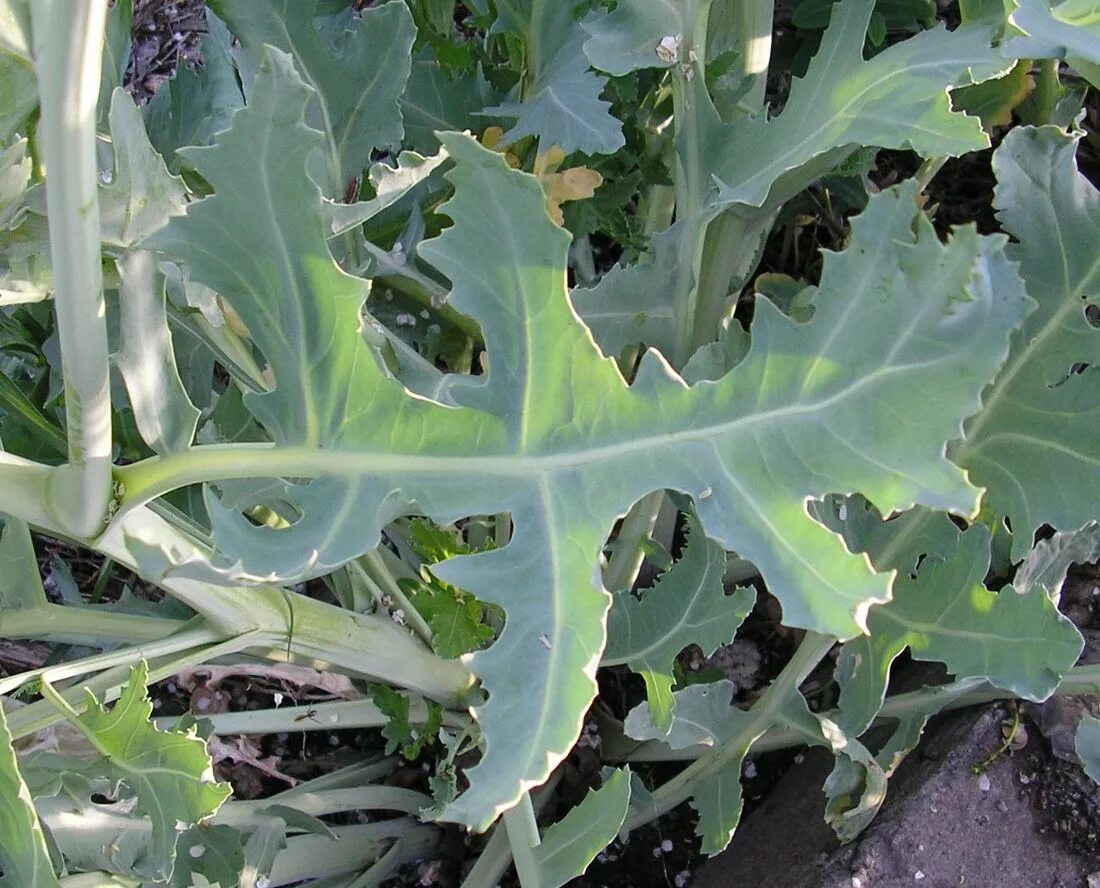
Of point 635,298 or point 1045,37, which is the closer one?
point 1045,37

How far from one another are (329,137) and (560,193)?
0.19m

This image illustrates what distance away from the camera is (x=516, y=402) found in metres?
0.59

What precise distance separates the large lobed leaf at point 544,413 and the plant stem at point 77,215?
40 millimetres

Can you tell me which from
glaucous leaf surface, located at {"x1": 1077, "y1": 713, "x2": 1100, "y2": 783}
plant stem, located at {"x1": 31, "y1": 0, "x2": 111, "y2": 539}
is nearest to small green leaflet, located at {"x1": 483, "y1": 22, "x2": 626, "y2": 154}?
plant stem, located at {"x1": 31, "y1": 0, "x2": 111, "y2": 539}

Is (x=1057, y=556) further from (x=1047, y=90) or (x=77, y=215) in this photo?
(x=77, y=215)

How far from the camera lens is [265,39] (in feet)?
2.66

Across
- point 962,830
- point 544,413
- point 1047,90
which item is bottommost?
point 962,830

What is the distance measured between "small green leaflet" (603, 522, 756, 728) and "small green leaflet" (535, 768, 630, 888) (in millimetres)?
93

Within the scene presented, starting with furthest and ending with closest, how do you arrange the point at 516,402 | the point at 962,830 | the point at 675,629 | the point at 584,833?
the point at 962,830 < the point at 675,629 < the point at 584,833 < the point at 516,402

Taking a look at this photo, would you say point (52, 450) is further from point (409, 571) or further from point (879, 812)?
point (879, 812)

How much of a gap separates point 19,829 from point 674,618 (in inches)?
18.5

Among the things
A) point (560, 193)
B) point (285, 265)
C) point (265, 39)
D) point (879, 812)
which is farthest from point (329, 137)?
point (879, 812)

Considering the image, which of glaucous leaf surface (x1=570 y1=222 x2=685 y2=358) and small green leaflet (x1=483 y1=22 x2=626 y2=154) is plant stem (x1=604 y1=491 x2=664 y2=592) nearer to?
glaucous leaf surface (x1=570 y1=222 x2=685 y2=358)

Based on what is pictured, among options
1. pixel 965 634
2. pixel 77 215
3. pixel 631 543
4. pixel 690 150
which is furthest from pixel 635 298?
pixel 77 215
